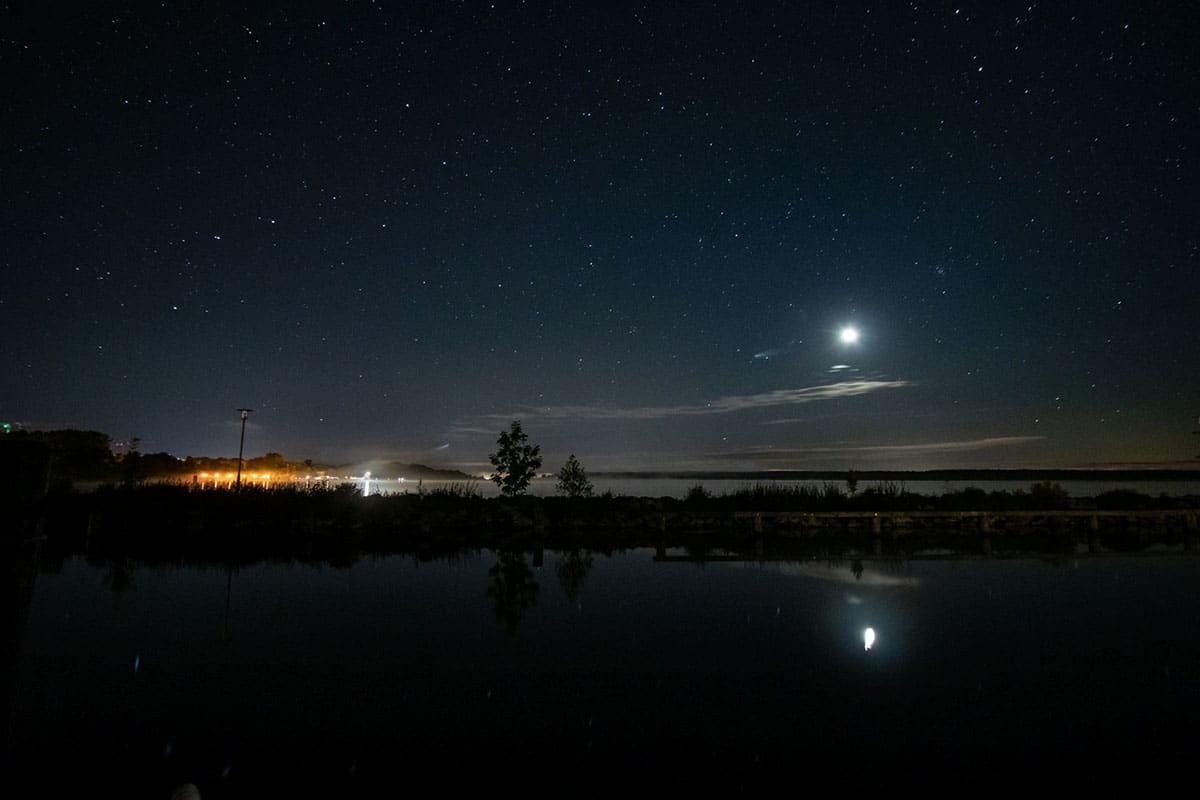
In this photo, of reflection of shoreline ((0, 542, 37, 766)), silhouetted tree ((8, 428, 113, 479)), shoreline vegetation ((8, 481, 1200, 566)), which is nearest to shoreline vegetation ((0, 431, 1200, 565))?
shoreline vegetation ((8, 481, 1200, 566))

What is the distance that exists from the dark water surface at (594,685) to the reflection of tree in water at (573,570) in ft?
0.80

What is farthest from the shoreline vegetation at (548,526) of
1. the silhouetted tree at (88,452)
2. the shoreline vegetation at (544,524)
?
the silhouetted tree at (88,452)

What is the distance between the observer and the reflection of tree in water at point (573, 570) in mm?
14007

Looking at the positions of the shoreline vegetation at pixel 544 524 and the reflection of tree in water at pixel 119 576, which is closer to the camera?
the reflection of tree in water at pixel 119 576

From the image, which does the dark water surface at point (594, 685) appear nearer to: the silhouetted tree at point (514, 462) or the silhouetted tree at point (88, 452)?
the silhouetted tree at point (514, 462)

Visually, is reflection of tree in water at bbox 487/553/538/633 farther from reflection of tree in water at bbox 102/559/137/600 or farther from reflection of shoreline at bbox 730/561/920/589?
reflection of tree in water at bbox 102/559/137/600

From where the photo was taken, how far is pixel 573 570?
16.8m

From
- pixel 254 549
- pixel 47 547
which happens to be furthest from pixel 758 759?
pixel 47 547

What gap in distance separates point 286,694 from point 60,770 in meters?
2.18

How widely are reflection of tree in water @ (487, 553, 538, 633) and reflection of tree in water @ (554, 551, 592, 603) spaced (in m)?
0.69

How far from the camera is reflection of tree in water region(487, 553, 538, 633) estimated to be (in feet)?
38.5

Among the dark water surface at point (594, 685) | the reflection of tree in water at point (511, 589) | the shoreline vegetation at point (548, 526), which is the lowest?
the dark water surface at point (594, 685)

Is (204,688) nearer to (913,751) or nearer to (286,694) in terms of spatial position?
(286,694)

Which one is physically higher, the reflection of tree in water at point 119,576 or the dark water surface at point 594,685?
the reflection of tree in water at point 119,576
